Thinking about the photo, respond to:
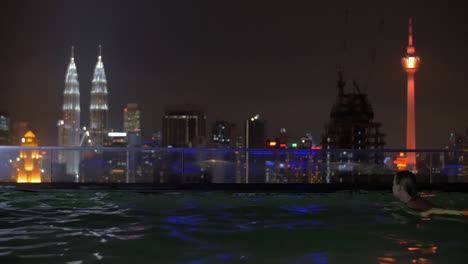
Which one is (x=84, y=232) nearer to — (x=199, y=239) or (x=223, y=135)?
(x=199, y=239)

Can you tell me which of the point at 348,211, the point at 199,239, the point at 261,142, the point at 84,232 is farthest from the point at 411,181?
the point at 261,142

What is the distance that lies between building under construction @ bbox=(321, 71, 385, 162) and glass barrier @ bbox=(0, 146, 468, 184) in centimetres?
16464

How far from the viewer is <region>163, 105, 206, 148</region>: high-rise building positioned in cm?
10506

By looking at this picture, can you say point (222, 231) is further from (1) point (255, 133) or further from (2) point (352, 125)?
(2) point (352, 125)

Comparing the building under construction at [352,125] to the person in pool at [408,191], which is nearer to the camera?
the person in pool at [408,191]

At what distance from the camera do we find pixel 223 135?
10569cm

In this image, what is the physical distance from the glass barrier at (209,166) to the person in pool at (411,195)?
544 cm

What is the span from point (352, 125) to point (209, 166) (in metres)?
169

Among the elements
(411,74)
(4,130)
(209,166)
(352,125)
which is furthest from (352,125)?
(209,166)

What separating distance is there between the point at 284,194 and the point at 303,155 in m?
2.23

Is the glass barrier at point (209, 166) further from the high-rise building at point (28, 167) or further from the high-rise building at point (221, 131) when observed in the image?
the high-rise building at point (221, 131)

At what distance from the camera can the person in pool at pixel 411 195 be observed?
29.4ft

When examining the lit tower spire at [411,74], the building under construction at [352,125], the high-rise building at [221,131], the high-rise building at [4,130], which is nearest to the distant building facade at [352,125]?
the building under construction at [352,125]

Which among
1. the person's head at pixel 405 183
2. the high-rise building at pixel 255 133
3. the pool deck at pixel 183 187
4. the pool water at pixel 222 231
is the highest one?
the high-rise building at pixel 255 133
